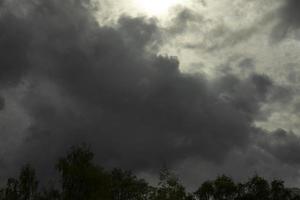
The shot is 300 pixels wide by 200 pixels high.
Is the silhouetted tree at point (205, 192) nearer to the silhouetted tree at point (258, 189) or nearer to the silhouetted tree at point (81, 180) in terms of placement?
the silhouetted tree at point (258, 189)

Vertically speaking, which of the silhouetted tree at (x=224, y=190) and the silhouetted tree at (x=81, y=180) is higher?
the silhouetted tree at (x=224, y=190)

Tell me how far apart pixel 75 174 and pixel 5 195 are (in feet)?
78.6

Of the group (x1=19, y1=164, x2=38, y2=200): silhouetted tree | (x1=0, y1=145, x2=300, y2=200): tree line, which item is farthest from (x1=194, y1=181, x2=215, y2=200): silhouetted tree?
(x1=19, y1=164, x2=38, y2=200): silhouetted tree

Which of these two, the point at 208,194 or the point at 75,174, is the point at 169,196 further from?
the point at 208,194

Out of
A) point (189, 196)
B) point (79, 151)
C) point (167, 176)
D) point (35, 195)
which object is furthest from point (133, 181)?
point (167, 176)

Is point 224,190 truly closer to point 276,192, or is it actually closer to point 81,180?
point 276,192

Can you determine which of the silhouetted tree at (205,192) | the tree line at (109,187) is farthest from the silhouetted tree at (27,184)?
the silhouetted tree at (205,192)

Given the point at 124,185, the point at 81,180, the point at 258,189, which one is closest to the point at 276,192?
the point at 258,189

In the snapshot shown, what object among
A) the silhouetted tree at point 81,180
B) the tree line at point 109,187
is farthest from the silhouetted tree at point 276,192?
the silhouetted tree at point 81,180

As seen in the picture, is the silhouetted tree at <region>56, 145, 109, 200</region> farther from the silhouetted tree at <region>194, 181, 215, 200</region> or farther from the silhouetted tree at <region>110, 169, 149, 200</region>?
the silhouetted tree at <region>194, 181, 215, 200</region>

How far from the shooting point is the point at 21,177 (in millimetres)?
93312

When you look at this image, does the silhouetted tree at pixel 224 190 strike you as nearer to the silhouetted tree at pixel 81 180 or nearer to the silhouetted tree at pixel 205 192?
the silhouetted tree at pixel 205 192

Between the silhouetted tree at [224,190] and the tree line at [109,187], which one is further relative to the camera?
the silhouetted tree at [224,190]

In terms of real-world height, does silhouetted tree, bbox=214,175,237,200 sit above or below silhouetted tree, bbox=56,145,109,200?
above
